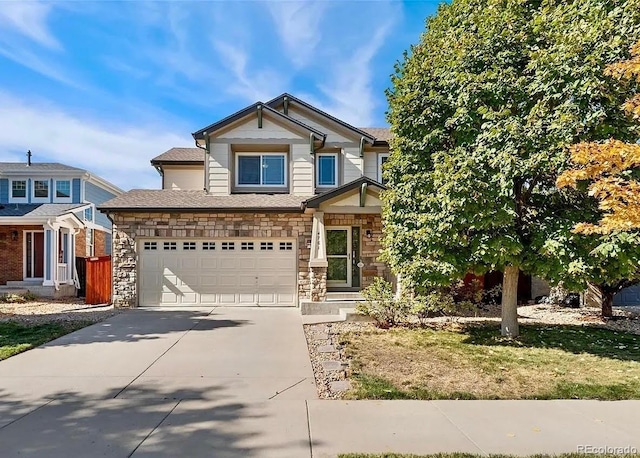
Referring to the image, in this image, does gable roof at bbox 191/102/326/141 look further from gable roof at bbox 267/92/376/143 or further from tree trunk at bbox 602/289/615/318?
tree trunk at bbox 602/289/615/318

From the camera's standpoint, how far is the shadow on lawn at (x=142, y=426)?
11.9ft

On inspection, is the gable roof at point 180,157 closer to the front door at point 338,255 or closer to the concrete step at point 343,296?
the front door at point 338,255

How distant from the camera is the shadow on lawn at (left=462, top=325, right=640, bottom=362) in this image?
7.37 metres

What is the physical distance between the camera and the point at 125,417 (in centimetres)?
432

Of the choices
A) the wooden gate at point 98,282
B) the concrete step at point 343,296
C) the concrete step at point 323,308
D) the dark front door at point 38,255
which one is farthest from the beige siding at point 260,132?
the dark front door at point 38,255

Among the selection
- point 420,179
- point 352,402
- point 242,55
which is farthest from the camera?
point 242,55

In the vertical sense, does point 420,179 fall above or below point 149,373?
above

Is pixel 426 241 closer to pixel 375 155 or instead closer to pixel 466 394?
pixel 466 394

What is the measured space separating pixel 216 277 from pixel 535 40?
1066 cm

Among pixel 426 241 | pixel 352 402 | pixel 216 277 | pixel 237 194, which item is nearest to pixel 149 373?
pixel 352 402

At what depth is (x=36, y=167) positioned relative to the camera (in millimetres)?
19609

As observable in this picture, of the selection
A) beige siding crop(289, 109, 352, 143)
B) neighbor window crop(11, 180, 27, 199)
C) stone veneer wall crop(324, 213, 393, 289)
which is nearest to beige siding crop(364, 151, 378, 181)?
beige siding crop(289, 109, 352, 143)

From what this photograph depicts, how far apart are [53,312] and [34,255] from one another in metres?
6.47

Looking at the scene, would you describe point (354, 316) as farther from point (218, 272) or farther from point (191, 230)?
point (191, 230)
